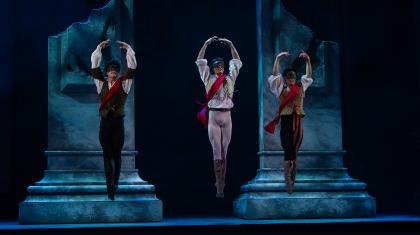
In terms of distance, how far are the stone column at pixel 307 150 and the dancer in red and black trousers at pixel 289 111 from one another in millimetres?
409

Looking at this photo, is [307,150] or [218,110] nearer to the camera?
[218,110]

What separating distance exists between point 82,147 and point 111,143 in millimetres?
867

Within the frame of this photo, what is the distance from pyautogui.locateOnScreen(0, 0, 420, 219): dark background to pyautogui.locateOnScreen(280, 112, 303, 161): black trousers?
2.18 metres

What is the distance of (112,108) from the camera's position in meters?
8.98

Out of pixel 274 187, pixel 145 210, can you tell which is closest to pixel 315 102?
pixel 274 187

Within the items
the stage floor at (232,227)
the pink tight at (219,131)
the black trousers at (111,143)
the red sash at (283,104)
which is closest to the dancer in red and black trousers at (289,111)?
the red sash at (283,104)

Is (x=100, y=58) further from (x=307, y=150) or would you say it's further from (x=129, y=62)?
(x=307, y=150)

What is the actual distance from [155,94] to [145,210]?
2613mm

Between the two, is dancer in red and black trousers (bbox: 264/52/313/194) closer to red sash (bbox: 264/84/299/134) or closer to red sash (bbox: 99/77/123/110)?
red sash (bbox: 264/84/299/134)

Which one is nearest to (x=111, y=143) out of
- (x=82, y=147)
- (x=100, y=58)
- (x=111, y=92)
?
(x=111, y=92)

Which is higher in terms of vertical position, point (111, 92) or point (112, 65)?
point (112, 65)

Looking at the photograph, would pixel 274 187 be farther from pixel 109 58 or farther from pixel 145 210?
pixel 109 58

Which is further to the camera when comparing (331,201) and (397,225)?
(331,201)

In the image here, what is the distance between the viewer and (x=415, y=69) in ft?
39.1
